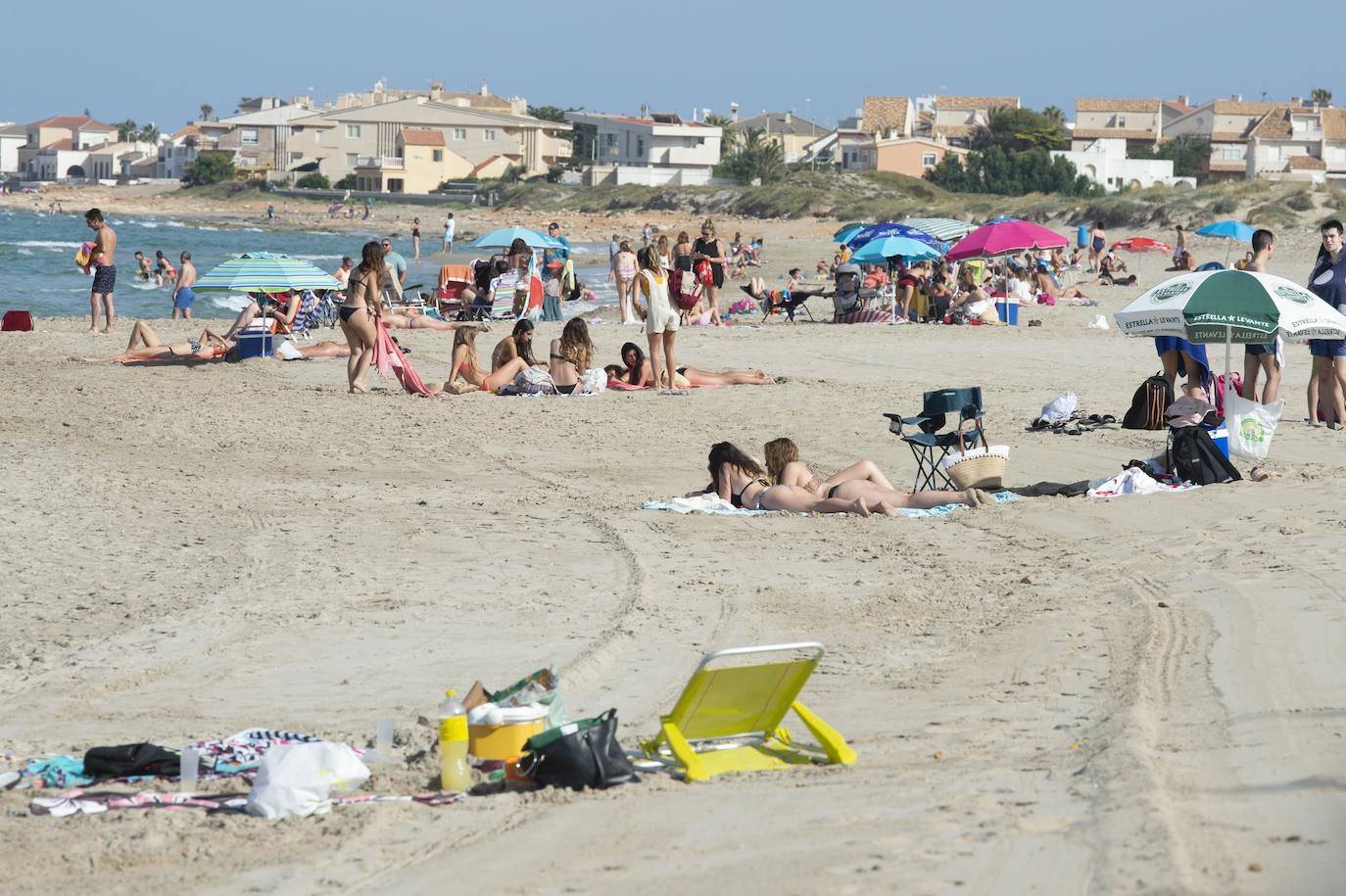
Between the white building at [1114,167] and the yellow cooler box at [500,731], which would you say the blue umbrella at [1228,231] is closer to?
the yellow cooler box at [500,731]

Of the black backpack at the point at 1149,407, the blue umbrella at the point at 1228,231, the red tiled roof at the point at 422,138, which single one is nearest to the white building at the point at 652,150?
the red tiled roof at the point at 422,138

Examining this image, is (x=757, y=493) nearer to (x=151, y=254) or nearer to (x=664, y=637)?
(x=664, y=637)

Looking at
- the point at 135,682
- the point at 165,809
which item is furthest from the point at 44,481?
the point at 165,809

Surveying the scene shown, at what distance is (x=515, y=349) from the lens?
14.1 metres

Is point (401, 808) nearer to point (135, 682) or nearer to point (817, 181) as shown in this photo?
point (135, 682)

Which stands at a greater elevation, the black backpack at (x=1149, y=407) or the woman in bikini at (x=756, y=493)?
the black backpack at (x=1149, y=407)

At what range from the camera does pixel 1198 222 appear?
4278 centimetres

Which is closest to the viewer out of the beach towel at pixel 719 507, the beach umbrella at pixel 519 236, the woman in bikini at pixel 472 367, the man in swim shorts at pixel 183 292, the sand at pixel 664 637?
the sand at pixel 664 637

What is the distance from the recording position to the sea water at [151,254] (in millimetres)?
27422

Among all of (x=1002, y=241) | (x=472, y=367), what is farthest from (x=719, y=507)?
(x=1002, y=241)

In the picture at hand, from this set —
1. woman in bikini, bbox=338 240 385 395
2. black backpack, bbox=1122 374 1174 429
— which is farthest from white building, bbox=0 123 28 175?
black backpack, bbox=1122 374 1174 429

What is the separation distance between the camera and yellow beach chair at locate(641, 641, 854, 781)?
4672 mm

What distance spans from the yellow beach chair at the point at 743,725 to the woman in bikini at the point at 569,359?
8.88 m

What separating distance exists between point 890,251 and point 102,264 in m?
10.4
